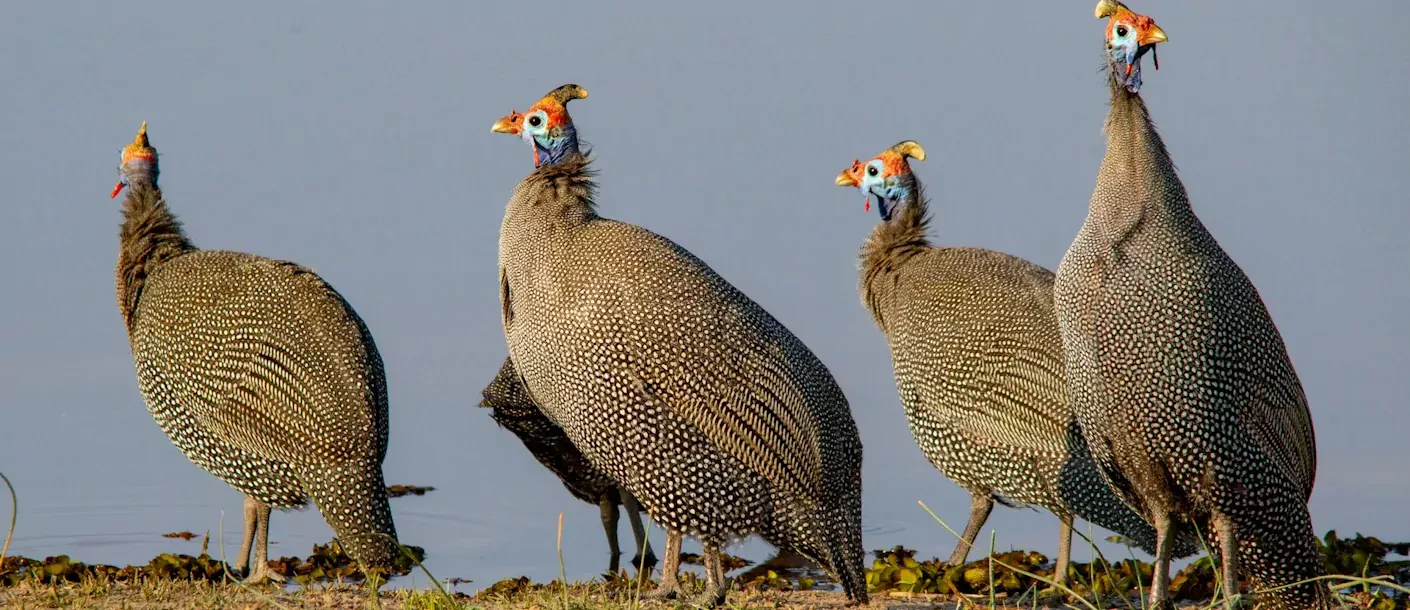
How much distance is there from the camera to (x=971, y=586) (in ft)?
24.2

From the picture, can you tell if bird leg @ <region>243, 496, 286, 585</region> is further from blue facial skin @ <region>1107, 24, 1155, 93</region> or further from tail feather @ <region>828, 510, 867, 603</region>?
blue facial skin @ <region>1107, 24, 1155, 93</region>

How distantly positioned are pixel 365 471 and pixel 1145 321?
10.3 feet

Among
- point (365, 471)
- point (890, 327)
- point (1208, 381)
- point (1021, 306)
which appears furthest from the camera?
point (890, 327)

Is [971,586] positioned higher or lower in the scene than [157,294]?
lower

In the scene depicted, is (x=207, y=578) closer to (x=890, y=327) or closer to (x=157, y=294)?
(x=157, y=294)

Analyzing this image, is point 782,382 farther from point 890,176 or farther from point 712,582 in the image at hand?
point 890,176

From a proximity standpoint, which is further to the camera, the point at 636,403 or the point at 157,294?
the point at 157,294

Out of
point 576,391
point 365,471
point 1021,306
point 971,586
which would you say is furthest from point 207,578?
point 1021,306

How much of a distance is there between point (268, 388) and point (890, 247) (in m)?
3.20

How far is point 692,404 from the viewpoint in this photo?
6461 millimetres

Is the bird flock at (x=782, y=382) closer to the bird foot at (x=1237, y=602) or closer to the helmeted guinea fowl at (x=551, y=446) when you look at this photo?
the helmeted guinea fowl at (x=551, y=446)

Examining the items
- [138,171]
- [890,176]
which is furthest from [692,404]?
[138,171]

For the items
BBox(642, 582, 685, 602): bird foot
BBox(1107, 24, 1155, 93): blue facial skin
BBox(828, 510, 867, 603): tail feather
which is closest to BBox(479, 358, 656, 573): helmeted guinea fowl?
BBox(642, 582, 685, 602): bird foot

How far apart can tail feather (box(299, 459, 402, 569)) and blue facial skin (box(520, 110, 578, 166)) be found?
1592 millimetres
